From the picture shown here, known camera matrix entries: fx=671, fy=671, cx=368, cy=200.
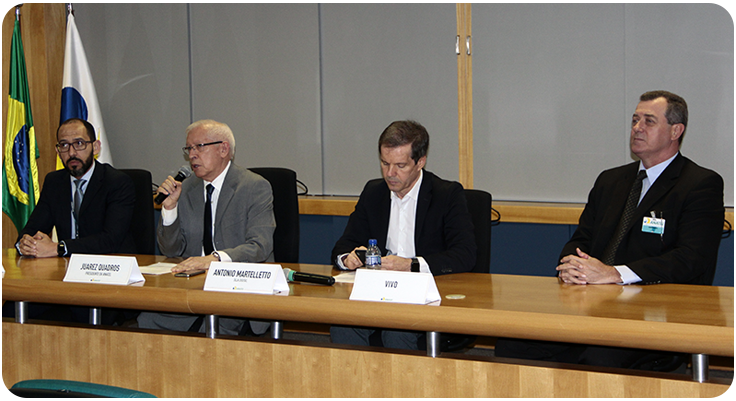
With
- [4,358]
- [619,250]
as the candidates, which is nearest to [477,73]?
[619,250]

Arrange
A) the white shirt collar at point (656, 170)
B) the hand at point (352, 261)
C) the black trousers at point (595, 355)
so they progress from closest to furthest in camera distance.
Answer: the black trousers at point (595, 355)
the hand at point (352, 261)
the white shirt collar at point (656, 170)

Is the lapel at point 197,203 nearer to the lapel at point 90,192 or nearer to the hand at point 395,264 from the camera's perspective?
the lapel at point 90,192

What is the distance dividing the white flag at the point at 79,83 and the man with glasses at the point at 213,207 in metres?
2.20

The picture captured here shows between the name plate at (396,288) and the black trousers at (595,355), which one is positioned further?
the black trousers at (595,355)

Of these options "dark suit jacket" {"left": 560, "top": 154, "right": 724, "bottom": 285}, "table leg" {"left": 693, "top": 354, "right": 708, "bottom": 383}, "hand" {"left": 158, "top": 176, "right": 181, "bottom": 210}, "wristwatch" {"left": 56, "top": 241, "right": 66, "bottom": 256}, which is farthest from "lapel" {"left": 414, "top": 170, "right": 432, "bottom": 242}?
"wristwatch" {"left": 56, "top": 241, "right": 66, "bottom": 256}

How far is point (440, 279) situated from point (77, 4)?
13.8ft

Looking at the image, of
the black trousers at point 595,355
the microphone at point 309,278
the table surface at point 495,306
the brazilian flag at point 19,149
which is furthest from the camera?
the brazilian flag at point 19,149

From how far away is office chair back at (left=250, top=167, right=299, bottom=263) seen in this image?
3094 millimetres

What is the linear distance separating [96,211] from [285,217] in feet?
3.09

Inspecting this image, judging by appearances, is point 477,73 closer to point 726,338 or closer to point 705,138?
point 705,138

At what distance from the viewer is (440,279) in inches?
95.5

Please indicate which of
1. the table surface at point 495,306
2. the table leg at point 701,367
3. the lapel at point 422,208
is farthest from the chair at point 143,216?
the table leg at point 701,367

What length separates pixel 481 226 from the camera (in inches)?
110

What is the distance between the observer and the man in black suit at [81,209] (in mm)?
3072
